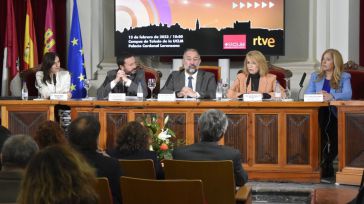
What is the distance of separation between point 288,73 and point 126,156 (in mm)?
3687

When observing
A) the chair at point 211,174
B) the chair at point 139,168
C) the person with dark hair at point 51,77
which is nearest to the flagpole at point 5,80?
the person with dark hair at point 51,77

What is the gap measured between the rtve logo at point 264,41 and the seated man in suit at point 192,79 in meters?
1.47

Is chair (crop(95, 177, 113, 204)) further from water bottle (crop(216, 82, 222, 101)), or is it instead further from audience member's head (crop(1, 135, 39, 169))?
water bottle (crop(216, 82, 222, 101))

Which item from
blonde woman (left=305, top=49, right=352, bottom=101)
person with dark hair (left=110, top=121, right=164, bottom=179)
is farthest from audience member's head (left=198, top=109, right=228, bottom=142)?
blonde woman (left=305, top=49, right=352, bottom=101)

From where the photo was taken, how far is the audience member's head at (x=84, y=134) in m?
3.34

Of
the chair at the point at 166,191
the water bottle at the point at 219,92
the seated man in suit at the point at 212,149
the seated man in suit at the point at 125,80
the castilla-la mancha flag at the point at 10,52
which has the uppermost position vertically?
the castilla-la mancha flag at the point at 10,52

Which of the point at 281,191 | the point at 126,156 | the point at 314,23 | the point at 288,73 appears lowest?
the point at 281,191

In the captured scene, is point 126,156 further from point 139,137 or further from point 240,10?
point 240,10

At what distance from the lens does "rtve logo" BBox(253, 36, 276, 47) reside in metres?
7.86

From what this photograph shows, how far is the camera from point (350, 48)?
7770 mm

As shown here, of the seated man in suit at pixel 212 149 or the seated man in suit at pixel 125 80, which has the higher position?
the seated man in suit at pixel 125 80

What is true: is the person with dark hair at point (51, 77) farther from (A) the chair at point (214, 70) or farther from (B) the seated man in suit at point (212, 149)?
(B) the seated man in suit at point (212, 149)

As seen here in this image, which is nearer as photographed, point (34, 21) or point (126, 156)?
point (126, 156)

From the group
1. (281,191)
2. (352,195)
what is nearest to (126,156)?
(352,195)
